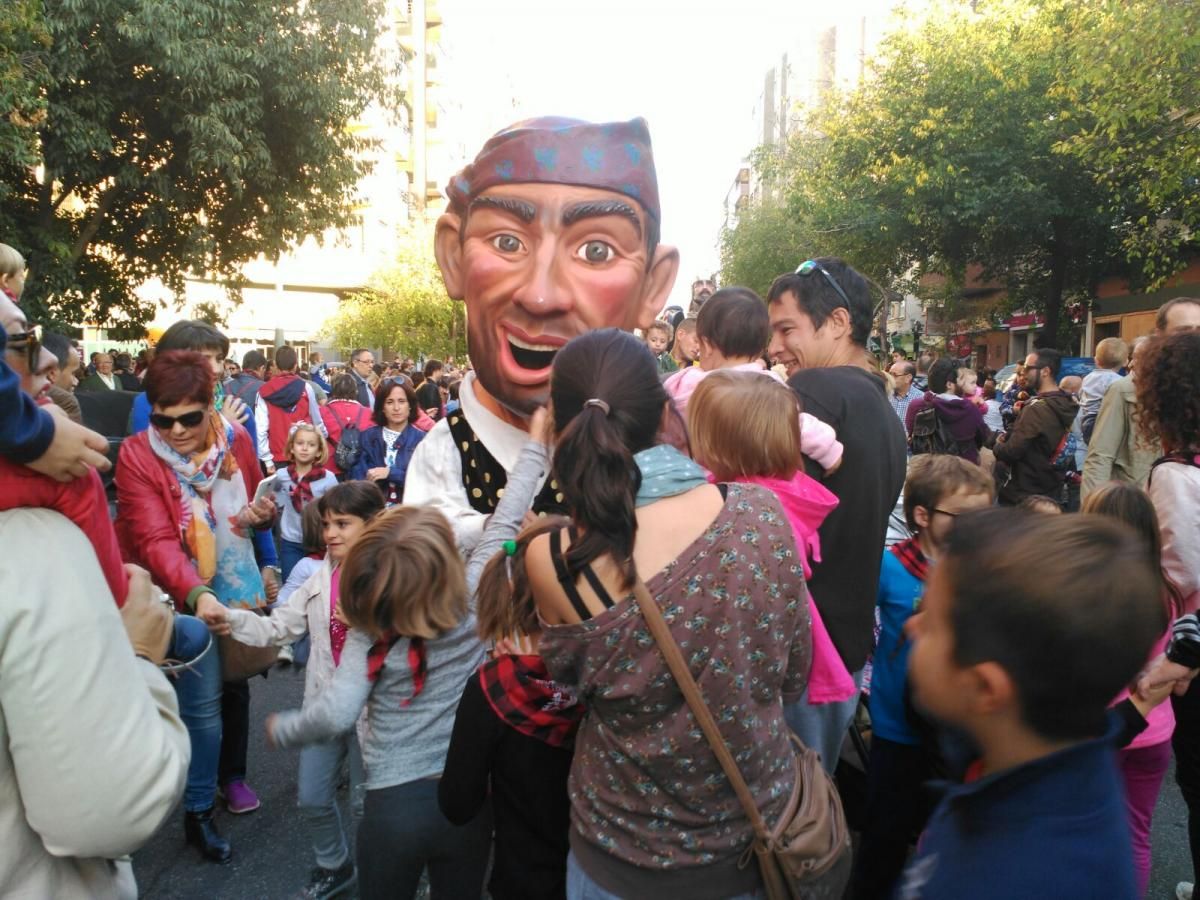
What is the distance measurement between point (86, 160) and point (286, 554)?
775 centimetres

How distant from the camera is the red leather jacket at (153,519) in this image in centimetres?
314

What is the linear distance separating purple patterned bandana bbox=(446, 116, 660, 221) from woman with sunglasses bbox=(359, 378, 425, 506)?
149 inches

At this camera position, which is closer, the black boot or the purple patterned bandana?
the purple patterned bandana

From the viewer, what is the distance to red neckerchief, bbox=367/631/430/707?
7.88ft

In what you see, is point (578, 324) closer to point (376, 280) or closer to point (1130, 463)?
point (1130, 463)

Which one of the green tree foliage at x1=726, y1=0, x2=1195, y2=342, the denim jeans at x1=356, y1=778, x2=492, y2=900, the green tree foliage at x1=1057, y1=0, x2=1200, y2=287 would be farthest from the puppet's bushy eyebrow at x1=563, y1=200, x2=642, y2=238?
the green tree foliage at x1=726, y1=0, x2=1195, y2=342

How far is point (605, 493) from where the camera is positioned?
1.60 meters

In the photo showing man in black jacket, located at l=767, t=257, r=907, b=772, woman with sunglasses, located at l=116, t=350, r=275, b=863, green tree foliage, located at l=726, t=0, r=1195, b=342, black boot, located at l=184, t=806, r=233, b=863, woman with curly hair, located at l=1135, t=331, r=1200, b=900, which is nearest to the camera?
man in black jacket, located at l=767, t=257, r=907, b=772

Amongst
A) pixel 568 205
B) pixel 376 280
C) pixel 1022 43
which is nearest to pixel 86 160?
pixel 568 205

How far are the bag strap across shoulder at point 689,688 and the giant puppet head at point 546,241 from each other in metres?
1.29

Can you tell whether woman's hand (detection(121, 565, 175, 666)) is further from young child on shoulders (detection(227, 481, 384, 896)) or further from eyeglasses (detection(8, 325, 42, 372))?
young child on shoulders (detection(227, 481, 384, 896))

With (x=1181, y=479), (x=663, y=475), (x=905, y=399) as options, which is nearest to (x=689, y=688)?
(x=663, y=475)

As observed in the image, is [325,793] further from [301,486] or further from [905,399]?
[905,399]

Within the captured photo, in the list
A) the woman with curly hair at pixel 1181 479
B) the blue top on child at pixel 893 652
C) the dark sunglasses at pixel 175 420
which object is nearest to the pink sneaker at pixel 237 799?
the dark sunglasses at pixel 175 420
